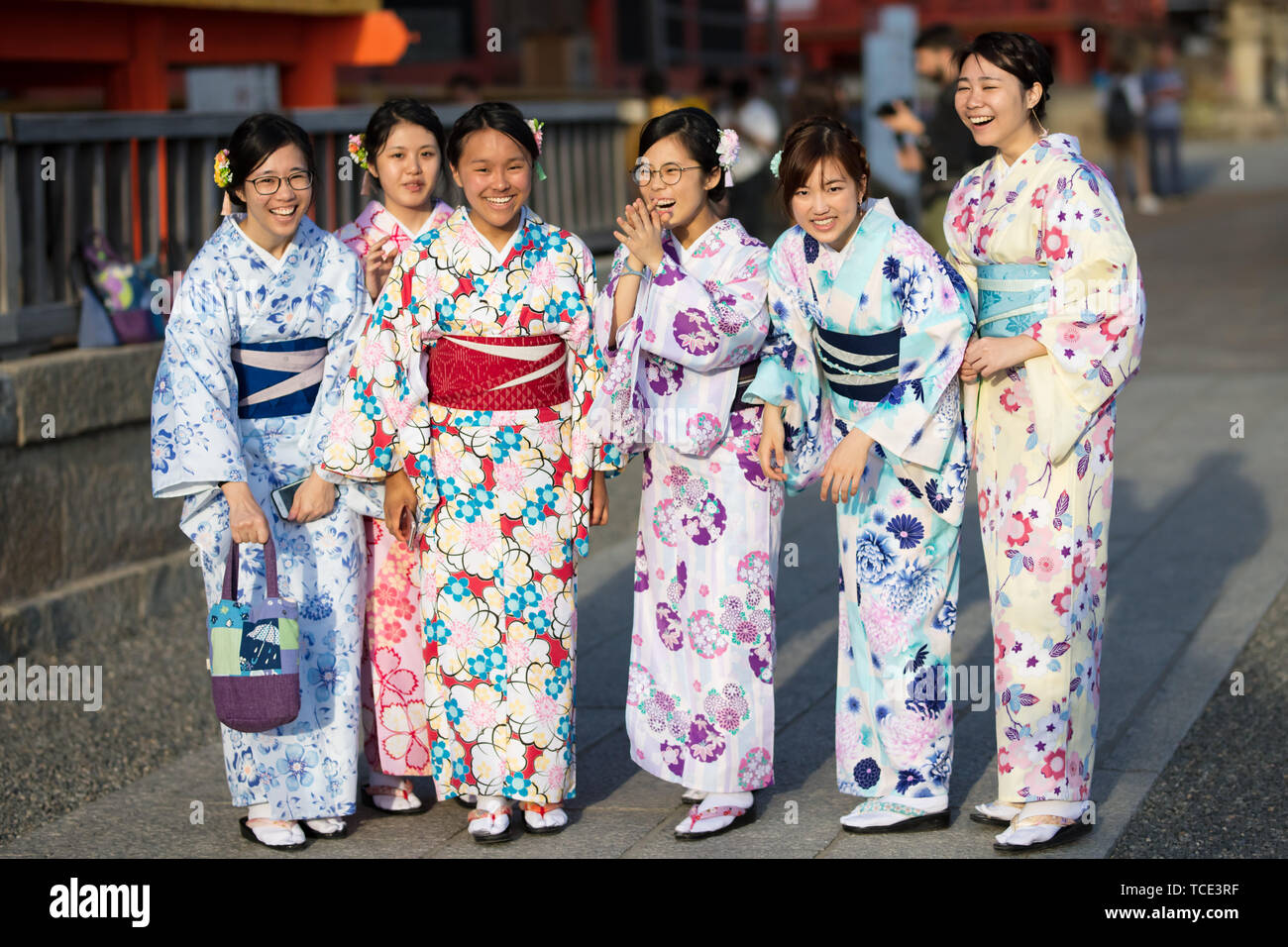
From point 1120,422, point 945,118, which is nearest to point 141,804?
point 945,118

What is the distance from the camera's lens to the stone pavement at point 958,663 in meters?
4.01

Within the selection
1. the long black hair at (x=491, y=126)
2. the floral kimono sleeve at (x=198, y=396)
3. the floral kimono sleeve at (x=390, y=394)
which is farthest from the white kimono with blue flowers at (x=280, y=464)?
the long black hair at (x=491, y=126)

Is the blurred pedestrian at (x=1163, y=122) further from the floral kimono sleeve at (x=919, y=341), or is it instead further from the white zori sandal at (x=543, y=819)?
the white zori sandal at (x=543, y=819)

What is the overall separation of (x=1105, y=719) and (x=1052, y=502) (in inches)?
46.9

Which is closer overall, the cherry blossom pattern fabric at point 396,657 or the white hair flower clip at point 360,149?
the cherry blossom pattern fabric at point 396,657

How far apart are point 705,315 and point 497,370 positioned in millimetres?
519

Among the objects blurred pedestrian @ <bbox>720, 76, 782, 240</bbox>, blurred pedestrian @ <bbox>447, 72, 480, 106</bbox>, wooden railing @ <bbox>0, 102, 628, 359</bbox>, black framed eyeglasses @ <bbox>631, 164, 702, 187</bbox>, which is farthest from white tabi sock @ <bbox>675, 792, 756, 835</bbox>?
blurred pedestrian @ <bbox>447, 72, 480, 106</bbox>

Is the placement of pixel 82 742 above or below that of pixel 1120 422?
below

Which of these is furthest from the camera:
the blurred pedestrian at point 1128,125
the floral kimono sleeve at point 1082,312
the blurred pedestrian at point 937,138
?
the blurred pedestrian at point 1128,125

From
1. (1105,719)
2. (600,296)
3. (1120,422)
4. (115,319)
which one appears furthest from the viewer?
(1120,422)

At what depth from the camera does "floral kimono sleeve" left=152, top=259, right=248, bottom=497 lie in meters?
3.90

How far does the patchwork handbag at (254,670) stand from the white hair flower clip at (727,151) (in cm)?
151

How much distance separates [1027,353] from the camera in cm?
374

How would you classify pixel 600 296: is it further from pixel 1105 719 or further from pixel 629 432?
pixel 1105 719
